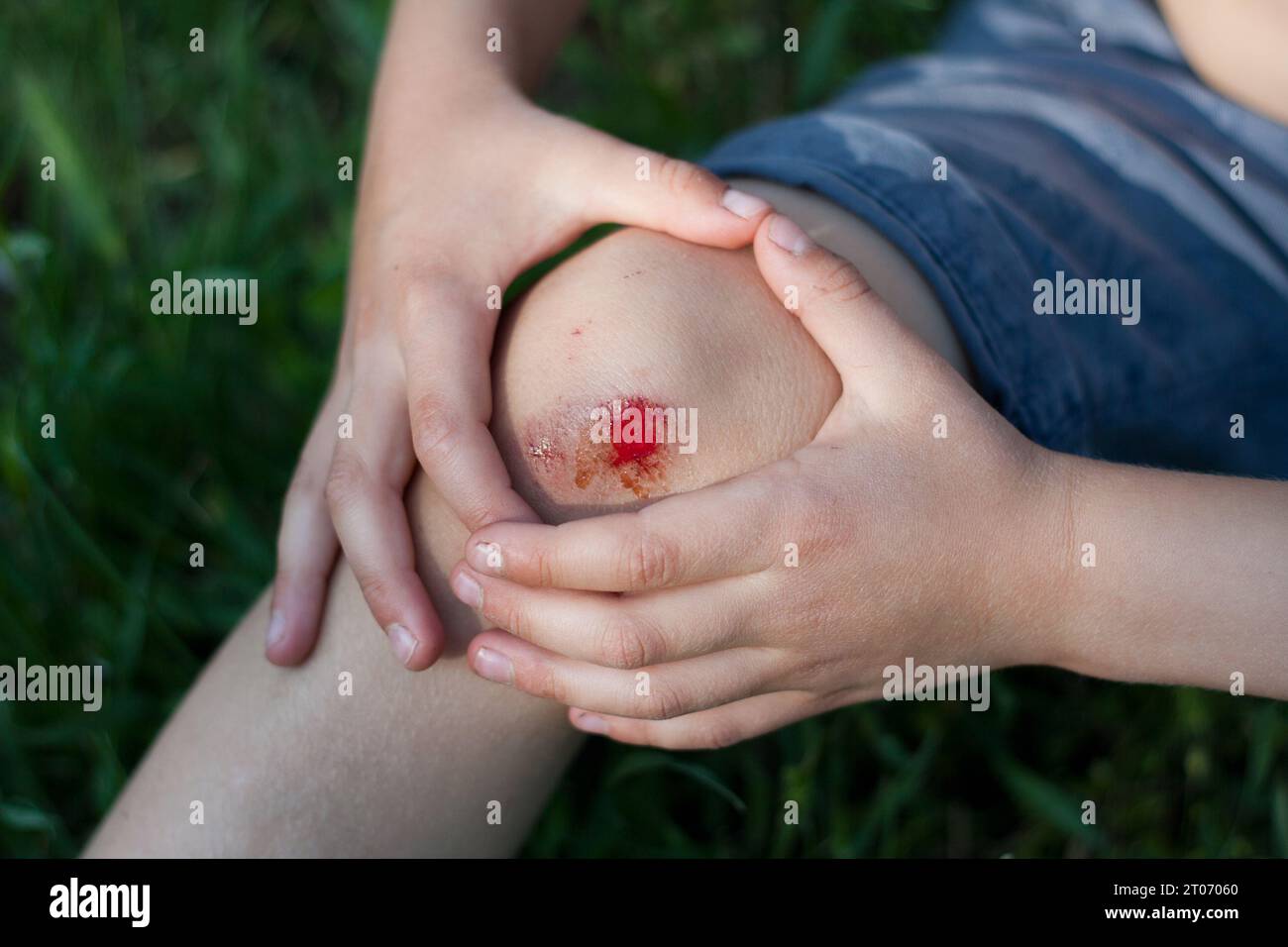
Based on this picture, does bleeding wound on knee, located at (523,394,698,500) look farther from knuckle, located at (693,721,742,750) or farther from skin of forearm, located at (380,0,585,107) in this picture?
skin of forearm, located at (380,0,585,107)

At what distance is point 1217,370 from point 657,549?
635mm

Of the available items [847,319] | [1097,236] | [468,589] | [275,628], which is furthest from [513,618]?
[1097,236]

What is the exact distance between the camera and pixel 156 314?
1.73m

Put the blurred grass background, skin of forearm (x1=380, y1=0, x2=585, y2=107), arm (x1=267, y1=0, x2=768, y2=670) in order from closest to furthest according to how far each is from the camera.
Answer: arm (x1=267, y1=0, x2=768, y2=670) → skin of forearm (x1=380, y1=0, x2=585, y2=107) → the blurred grass background

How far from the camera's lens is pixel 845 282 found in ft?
3.15

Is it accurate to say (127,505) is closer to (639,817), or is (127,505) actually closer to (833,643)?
(639,817)

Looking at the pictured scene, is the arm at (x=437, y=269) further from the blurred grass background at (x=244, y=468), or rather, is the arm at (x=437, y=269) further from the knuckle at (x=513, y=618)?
the blurred grass background at (x=244, y=468)

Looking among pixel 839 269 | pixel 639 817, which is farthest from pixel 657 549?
pixel 639 817

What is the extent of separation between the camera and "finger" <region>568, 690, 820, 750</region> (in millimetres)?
1070

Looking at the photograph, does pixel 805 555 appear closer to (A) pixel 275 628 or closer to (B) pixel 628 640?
(B) pixel 628 640

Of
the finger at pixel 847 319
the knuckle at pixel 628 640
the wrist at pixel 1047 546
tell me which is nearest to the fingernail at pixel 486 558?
the knuckle at pixel 628 640

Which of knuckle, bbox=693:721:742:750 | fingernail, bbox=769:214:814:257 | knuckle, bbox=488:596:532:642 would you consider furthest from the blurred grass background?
fingernail, bbox=769:214:814:257
